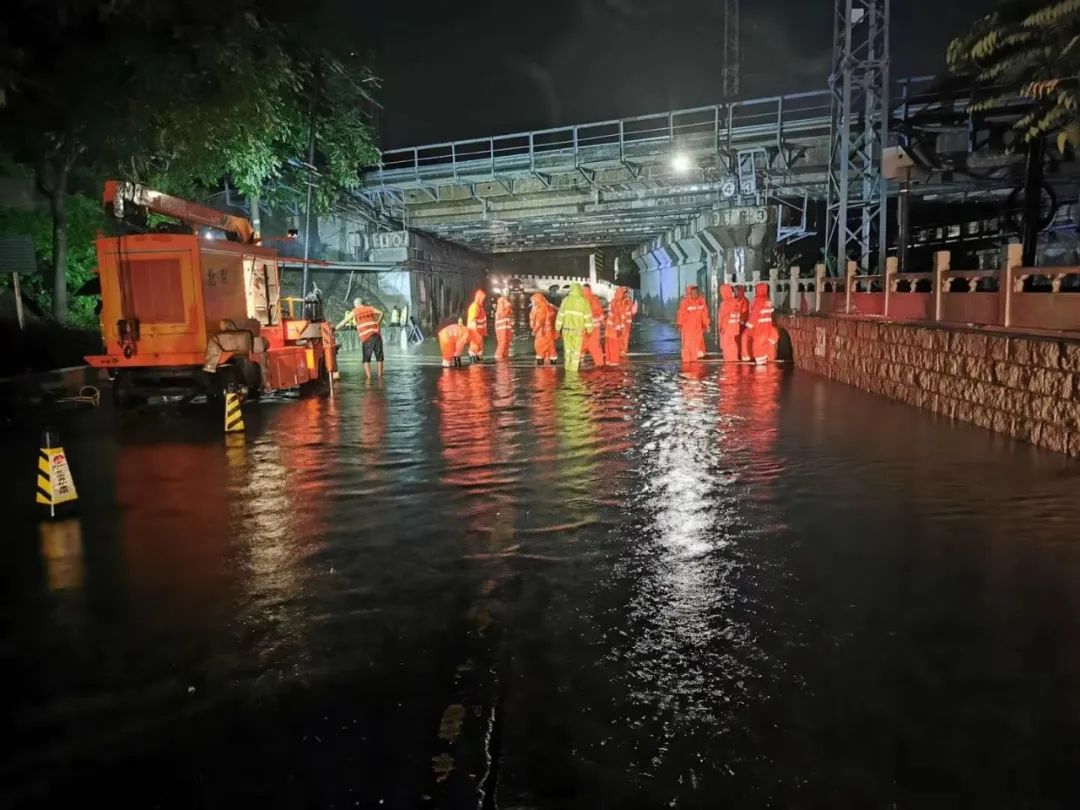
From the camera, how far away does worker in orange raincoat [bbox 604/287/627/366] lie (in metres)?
20.3

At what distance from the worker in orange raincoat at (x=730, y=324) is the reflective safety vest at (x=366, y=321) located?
745 centimetres

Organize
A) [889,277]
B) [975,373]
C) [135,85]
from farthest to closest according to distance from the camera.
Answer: [135,85], [889,277], [975,373]

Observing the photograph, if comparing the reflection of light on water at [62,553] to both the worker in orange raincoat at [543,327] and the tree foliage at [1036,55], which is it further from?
the worker in orange raincoat at [543,327]

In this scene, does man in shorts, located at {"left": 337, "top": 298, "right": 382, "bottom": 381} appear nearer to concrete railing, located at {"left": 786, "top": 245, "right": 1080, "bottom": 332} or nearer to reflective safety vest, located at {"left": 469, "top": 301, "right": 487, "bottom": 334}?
reflective safety vest, located at {"left": 469, "top": 301, "right": 487, "bottom": 334}

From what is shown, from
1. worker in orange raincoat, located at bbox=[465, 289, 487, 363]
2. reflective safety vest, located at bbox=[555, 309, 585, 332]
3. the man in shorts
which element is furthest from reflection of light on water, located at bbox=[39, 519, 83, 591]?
worker in orange raincoat, located at bbox=[465, 289, 487, 363]

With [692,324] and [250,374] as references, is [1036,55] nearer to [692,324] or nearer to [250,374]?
[692,324]

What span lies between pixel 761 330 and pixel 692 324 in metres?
1.80

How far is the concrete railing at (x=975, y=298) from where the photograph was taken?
949 cm

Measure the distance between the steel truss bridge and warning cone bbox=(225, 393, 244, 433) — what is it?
14899 millimetres

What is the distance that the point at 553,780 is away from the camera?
336cm

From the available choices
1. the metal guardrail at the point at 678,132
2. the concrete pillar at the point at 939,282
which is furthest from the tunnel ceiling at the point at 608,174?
the concrete pillar at the point at 939,282

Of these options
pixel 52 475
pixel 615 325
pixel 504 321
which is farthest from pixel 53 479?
pixel 504 321

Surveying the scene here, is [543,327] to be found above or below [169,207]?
below

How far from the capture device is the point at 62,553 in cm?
637
